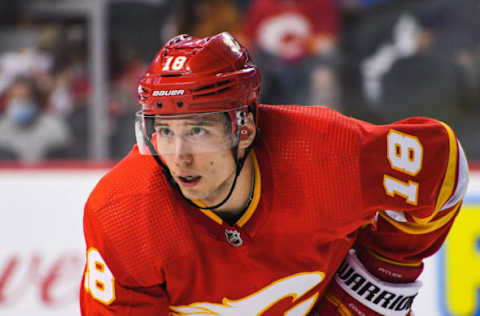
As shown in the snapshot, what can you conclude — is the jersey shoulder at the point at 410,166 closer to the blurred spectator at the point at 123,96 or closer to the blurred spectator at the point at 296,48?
the blurred spectator at the point at 296,48

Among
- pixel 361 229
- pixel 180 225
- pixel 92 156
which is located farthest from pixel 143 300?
pixel 92 156

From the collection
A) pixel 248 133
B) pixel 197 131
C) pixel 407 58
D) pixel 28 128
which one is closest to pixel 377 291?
pixel 248 133

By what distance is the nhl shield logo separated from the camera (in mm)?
1646

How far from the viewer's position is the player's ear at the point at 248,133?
159 cm

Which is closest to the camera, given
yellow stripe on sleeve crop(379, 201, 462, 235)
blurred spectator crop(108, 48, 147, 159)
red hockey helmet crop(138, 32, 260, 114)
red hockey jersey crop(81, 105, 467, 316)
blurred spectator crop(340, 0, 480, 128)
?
red hockey helmet crop(138, 32, 260, 114)

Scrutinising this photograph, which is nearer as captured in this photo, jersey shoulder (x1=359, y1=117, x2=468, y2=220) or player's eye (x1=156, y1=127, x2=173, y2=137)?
player's eye (x1=156, y1=127, x2=173, y2=137)

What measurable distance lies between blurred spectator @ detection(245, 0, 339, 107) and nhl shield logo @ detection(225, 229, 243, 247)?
6.40 feet

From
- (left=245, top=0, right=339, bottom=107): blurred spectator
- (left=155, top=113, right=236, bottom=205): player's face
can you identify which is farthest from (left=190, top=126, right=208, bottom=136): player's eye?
(left=245, top=0, right=339, bottom=107): blurred spectator

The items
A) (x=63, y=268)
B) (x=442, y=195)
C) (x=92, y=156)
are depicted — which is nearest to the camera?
(x=442, y=195)

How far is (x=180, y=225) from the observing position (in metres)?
1.60

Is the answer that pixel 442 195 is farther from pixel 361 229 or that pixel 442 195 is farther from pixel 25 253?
pixel 25 253

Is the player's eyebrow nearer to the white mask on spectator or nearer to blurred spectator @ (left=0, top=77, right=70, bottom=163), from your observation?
blurred spectator @ (left=0, top=77, right=70, bottom=163)

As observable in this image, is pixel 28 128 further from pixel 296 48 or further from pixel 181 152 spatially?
pixel 181 152

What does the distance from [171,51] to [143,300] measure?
1.79 ft
